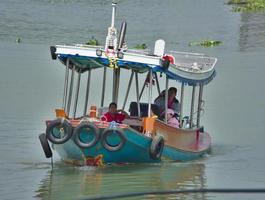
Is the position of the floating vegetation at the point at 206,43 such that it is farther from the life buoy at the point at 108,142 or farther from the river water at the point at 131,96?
the life buoy at the point at 108,142

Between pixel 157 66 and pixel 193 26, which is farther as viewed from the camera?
pixel 193 26

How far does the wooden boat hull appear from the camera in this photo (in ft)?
56.0

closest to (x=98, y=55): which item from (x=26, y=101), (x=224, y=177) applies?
(x=224, y=177)

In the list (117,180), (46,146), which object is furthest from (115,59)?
(117,180)

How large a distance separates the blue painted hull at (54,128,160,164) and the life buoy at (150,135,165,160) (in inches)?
3.6

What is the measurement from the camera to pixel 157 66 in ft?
53.7

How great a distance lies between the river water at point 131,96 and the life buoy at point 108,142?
0.54 meters

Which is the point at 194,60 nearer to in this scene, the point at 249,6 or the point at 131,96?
the point at 131,96

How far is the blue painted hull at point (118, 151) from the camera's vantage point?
16031 mm

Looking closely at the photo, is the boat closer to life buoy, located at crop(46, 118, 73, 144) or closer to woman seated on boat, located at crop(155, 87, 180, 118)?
life buoy, located at crop(46, 118, 73, 144)

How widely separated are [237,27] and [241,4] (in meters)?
14.8

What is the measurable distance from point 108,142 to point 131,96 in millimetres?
9562

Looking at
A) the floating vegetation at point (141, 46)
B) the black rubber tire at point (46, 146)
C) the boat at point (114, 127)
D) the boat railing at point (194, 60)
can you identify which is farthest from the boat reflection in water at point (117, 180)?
the floating vegetation at point (141, 46)

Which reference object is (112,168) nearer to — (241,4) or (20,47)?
(20,47)
